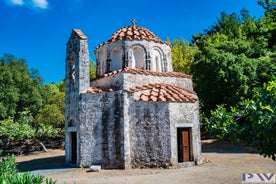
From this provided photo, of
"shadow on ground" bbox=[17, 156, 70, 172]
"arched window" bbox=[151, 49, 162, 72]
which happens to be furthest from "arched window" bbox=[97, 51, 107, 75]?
"shadow on ground" bbox=[17, 156, 70, 172]

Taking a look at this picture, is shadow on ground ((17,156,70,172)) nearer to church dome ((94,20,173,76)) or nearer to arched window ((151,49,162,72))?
church dome ((94,20,173,76))

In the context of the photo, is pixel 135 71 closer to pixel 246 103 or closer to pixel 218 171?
pixel 218 171

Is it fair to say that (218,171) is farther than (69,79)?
No

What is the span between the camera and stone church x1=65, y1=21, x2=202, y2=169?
12.8m

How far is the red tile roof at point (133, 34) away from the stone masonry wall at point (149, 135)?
4638mm

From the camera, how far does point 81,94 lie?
44.8 ft

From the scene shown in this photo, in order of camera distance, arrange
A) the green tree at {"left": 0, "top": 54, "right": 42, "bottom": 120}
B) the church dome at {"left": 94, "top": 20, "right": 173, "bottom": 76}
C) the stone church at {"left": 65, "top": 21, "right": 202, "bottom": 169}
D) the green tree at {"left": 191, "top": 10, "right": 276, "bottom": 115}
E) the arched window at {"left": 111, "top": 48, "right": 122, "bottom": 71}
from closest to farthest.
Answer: the stone church at {"left": 65, "top": 21, "right": 202, "bottom": 169}
the church dome at {"left": 94, "top": 20, "right": 173, "bottom": 76}
the arched window at {"left": 111, "top": 48, "right": 122, "bottom": 71}
the green tree at {"left": 191, "top": 10, "right": 276, "bottom": 115}
the green tree at {"left": 0, "top": 54, "right": 42, "bottom": 120}

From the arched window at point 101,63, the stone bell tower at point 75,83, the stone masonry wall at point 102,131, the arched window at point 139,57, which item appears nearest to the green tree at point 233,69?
the arched window at point 139,57

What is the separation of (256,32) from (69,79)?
13931mm

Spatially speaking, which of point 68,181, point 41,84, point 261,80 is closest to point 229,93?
point 261,80

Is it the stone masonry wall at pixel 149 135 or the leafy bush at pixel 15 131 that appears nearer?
the stone masonry wall at pixel 149 135

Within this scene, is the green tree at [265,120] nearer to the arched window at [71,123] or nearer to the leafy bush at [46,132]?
the arched window at [71,123]

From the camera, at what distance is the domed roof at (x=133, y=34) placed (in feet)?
51.9

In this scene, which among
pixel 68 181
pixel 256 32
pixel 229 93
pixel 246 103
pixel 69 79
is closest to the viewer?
pixel 246 103
